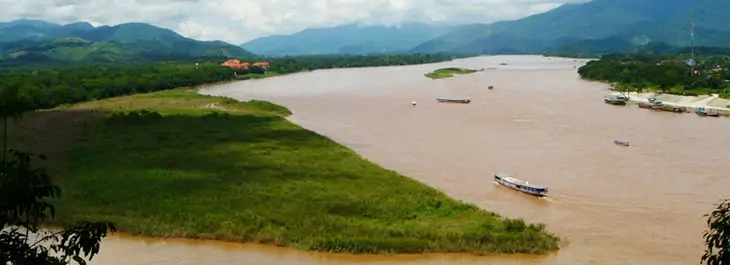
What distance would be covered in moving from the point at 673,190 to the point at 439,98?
32.6m

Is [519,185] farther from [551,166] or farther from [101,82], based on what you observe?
[101,82]

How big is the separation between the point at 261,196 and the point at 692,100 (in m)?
40.0

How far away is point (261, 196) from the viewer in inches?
800

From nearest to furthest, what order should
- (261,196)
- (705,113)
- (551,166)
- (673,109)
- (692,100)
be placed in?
(261,196) < (551,166) < (705,113) < (673,109) < (692,100)

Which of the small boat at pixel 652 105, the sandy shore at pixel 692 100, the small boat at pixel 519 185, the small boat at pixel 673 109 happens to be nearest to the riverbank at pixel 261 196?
the small boat at pixel 519 185

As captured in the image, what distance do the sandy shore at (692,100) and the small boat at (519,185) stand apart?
27348 mm

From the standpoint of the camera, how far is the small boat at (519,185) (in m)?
21.7

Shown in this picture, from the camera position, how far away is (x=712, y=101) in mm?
48469

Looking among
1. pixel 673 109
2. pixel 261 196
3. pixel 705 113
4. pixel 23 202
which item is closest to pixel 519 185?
pixel 261 196

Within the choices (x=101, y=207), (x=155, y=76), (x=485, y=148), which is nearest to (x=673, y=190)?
(x=485, y=148)

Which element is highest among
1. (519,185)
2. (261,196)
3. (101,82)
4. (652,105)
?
(101,82)

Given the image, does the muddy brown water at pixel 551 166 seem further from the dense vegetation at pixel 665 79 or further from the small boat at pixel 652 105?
the dense vegetation at pixel 665 79

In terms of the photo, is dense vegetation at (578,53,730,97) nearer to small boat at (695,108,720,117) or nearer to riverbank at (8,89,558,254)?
small boat at (695,108,720,117)

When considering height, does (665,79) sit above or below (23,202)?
below
